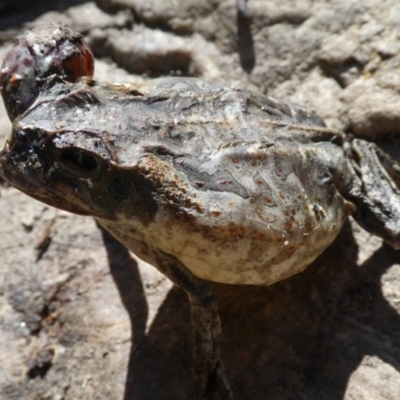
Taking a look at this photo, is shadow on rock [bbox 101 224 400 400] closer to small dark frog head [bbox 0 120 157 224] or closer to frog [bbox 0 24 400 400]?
frog [bbox 0 24 400 400]

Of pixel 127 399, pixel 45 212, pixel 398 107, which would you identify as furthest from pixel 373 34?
pixel 127 399

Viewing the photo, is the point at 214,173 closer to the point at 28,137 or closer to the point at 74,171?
the point at 74,171

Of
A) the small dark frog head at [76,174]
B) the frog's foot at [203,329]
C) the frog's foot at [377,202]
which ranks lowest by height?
the frog's foot at [203,329]

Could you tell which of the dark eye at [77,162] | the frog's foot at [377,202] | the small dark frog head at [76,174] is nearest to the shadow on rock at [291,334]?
the frog's foot at [377,202]

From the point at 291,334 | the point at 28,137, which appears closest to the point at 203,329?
the point at 291,334

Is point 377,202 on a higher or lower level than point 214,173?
higher

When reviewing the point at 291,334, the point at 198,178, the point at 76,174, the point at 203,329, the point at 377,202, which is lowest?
the point at 203,329

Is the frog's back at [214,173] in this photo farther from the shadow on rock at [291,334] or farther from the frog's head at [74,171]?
the shadow on rock at [291,334]
